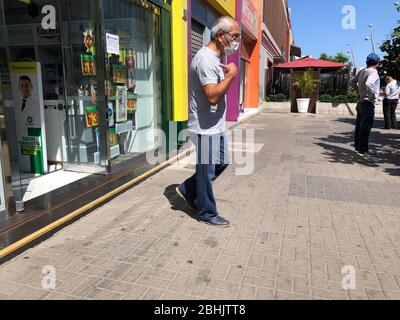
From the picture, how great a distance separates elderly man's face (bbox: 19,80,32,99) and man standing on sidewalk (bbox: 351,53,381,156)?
18.9 ft

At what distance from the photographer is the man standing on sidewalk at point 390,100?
37.3 feet

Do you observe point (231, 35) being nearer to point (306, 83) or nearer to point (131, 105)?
point (131, 105)

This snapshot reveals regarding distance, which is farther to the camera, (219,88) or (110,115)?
(110,115)

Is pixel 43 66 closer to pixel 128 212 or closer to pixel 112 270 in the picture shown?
pixel 128 212

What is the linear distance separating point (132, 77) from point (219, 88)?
3417 mm

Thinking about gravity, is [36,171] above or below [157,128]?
below

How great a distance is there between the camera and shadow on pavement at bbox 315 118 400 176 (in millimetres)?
6664

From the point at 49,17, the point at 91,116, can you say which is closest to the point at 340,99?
the point at 91,116

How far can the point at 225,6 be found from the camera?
10.1 m

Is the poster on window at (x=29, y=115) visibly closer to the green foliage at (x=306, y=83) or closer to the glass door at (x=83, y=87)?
the glass door at (x=83, y=87)

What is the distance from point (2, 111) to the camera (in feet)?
10.8

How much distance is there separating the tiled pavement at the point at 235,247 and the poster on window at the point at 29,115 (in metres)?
1.53
